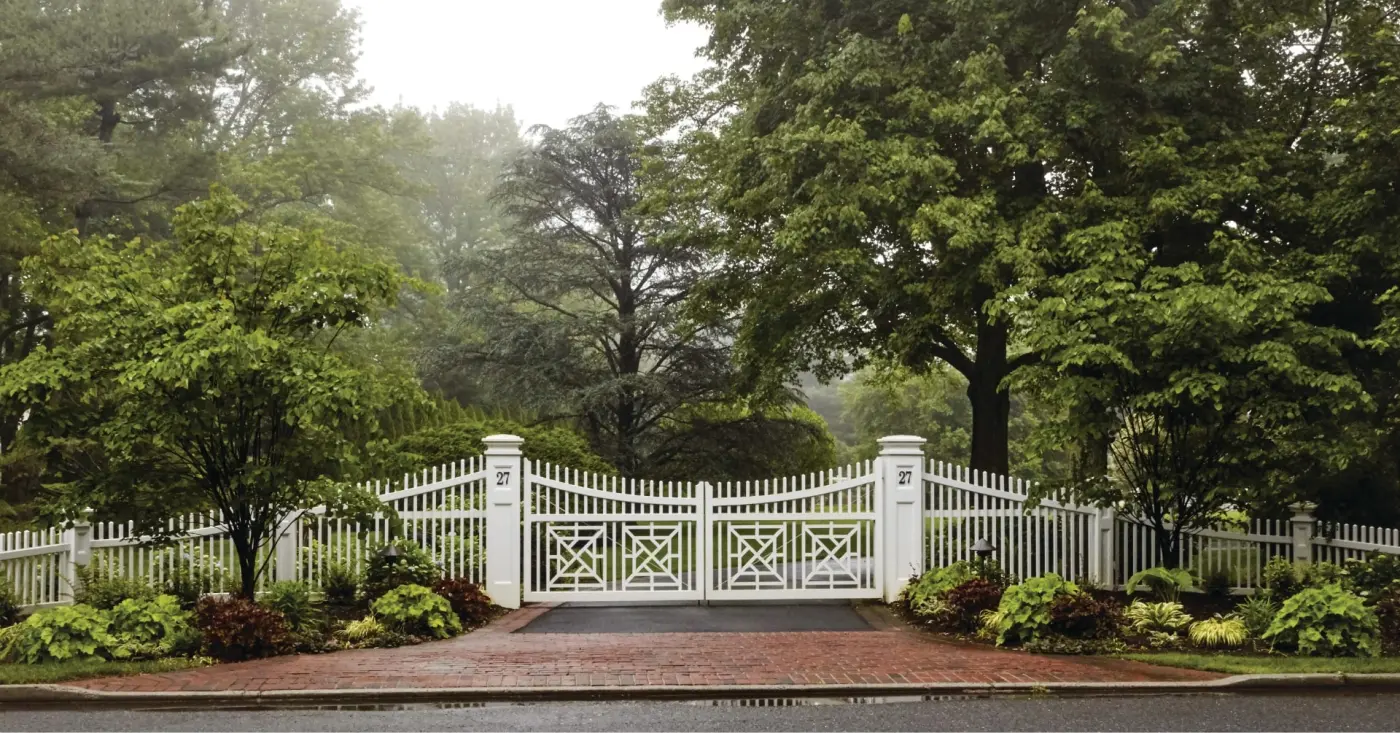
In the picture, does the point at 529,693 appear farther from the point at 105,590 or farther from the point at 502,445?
the point at 105,590

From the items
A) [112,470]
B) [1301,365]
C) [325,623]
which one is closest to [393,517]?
[325,623]

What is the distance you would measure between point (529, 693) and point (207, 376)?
13.7 feet

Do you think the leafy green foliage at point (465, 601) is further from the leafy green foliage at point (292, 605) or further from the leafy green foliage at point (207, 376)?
the leafy green foliage at point (207, 376)

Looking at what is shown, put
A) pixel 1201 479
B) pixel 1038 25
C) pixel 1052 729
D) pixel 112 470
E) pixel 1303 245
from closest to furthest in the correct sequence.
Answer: pixel 1052 729
pixel 112 470
pixel 1201 479
pixel 1303 245
pixel 1038 25

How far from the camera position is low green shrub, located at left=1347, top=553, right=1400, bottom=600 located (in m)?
10.9

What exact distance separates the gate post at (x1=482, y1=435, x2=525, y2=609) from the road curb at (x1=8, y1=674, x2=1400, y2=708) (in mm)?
4450

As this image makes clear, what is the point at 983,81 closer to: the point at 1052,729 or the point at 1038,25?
the point at 1038,25

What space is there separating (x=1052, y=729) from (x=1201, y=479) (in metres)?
5.81

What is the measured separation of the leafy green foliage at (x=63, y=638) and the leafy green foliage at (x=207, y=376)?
133cm

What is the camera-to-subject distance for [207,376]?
968 centimetres

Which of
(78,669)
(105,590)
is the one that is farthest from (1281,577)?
(105,590)

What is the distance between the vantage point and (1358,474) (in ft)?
44.9

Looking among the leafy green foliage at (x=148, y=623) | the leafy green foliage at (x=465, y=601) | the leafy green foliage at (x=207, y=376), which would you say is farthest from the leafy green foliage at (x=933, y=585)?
the leafy green foliage at (x=148, y=623)

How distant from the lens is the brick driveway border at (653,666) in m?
8.22
